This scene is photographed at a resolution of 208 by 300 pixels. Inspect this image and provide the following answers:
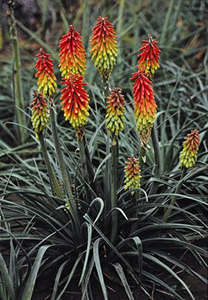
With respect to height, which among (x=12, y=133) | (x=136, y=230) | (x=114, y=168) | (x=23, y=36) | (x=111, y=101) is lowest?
(x=136, y=230)

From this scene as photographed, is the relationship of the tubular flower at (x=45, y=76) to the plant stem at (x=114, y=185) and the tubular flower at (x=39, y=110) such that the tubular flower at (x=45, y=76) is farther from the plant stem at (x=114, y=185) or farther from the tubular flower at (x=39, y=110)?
the plant stem at (x=114, y=185)

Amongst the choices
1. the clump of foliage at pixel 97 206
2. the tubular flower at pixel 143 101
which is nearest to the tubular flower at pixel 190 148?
the clump of foliage at pixel 97 206

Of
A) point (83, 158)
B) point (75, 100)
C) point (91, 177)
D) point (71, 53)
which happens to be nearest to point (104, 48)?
point (71, 53)

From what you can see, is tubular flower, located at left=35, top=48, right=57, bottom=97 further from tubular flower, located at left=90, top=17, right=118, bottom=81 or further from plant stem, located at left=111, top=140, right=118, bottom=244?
plant stem, located at left=111, top=140, right=118, bottom=244

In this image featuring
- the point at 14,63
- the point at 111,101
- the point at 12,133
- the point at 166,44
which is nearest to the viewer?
the point at 111,101

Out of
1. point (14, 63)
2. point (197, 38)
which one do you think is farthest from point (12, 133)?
point (197, 38)

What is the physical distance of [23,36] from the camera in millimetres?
6316

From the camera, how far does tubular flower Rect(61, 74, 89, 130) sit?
2006mm

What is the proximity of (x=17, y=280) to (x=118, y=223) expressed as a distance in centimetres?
65

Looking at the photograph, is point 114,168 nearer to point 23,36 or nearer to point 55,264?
point 55,264

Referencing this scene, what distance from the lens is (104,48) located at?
6.82ft

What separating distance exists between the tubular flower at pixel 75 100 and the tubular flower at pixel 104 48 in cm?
14

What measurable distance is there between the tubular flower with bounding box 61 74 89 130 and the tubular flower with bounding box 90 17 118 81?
0.47 feet

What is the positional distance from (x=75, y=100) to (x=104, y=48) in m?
0.31
